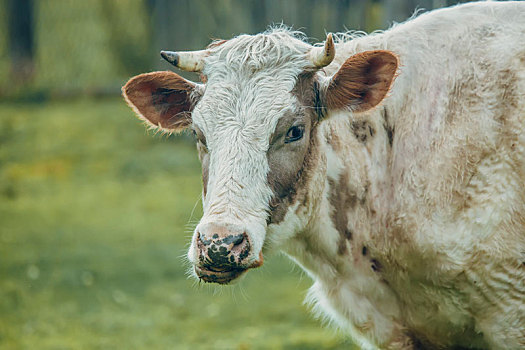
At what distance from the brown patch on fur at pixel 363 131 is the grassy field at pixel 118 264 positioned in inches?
57.2

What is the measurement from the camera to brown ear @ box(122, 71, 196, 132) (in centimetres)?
433

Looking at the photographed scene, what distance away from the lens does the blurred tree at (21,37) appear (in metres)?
18.7

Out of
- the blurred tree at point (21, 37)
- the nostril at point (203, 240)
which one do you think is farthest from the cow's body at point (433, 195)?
the blurred tree at point (21, 37)

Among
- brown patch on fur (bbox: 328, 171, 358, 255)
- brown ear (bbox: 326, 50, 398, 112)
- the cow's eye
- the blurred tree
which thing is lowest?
the blurred tree

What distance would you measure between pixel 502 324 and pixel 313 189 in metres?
1.31

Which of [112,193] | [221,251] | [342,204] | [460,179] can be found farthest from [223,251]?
[112,193]

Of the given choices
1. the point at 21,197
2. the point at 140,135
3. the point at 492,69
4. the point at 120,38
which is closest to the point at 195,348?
the point at 492,69

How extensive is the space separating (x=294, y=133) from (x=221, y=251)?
853 mm

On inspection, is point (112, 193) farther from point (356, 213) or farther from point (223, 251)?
point (223, 251)

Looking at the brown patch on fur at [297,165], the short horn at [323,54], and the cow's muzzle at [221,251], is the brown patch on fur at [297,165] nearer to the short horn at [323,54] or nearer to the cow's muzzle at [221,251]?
the short horn at [323,54]

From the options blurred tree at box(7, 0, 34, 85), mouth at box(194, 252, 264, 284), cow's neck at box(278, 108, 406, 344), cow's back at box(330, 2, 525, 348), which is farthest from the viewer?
blurred tree at box(7, 0, 34, 85)

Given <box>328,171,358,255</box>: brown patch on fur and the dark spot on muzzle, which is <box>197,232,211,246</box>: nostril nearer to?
the dark spot on muzzle

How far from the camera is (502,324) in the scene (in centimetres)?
399

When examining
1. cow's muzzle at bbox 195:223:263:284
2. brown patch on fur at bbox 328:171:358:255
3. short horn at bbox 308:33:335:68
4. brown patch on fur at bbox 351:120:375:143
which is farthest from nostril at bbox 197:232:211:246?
brown patch on fur at bbox 351:120:375:143
